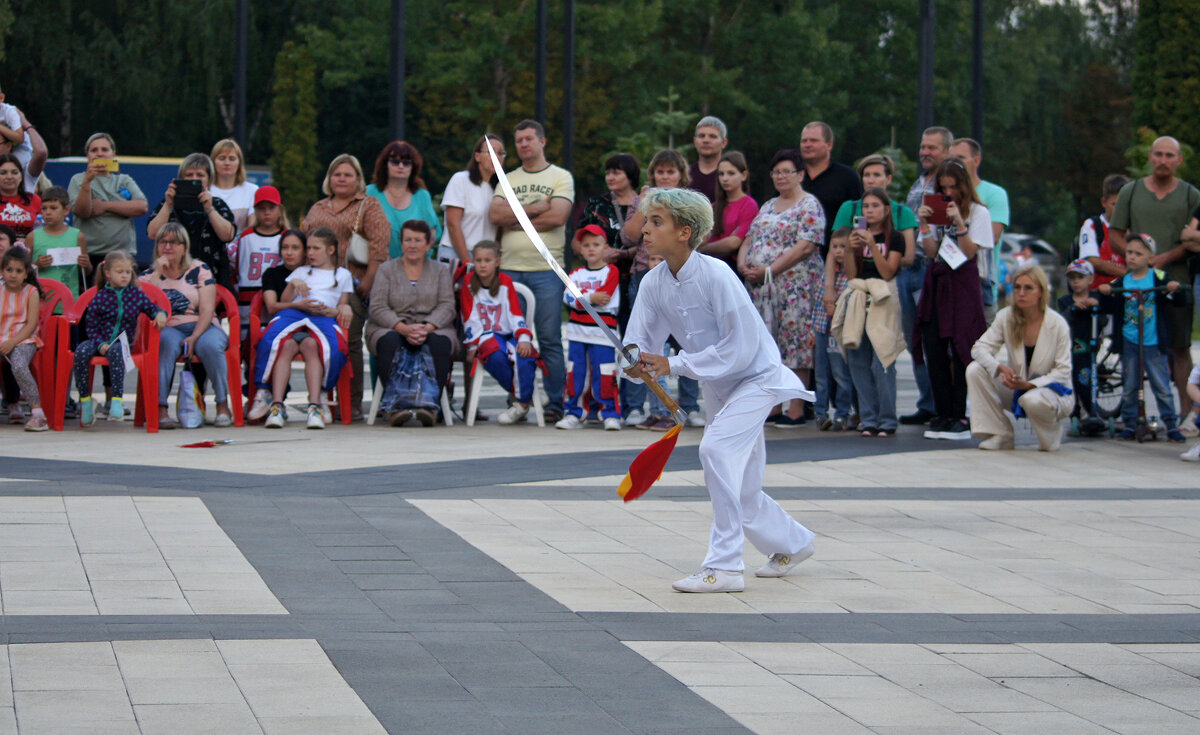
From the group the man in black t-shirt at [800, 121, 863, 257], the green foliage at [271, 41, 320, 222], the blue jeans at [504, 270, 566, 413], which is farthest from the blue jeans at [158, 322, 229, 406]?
the green foliage at [271, 41, 320, 222]

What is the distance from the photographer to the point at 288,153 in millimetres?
48344

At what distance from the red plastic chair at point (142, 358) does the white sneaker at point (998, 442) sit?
6.13 metres

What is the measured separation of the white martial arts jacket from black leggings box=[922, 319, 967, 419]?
17.5ft

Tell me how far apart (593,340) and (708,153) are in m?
1.75

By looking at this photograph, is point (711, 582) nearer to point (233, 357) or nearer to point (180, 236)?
point (233, 357)

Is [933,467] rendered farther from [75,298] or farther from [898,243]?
[75,298]

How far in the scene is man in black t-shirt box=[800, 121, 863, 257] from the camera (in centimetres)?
1277

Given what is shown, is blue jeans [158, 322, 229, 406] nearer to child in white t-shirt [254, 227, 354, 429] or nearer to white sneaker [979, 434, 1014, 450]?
child in white t-shirt [254, 227, 354, 429]

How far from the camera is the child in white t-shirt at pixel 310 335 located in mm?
12367

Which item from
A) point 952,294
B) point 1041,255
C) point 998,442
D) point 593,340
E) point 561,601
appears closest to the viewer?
point 561,601

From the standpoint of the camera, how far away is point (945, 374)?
12508 millimetres

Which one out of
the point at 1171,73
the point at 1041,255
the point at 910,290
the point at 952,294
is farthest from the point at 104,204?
the point at 1041,255

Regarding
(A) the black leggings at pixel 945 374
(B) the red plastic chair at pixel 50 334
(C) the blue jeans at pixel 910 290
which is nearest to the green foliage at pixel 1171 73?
(C) the blue jeans at pixel 910 290

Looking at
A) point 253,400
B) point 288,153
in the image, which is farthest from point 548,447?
point 288,153
